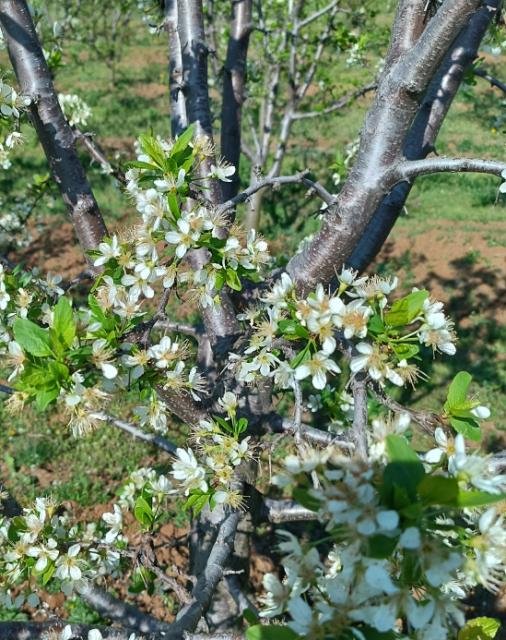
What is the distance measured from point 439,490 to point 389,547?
0.11 meters

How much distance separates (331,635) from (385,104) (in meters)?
1.26

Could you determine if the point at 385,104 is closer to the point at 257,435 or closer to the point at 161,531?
the point at 257,435

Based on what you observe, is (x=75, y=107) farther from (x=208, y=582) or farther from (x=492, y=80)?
(x=208, y=582)

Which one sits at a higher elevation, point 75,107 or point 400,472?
point 75,107

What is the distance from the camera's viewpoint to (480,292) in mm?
6094

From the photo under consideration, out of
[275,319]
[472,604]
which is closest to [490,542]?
[275,319]

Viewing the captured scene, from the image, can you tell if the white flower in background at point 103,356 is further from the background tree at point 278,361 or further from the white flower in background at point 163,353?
the white flower in background at point 163,353

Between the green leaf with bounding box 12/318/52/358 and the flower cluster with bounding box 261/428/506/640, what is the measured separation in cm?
64

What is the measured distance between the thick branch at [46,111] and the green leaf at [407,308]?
122cm

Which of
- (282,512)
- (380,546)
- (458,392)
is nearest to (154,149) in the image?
(458,392)

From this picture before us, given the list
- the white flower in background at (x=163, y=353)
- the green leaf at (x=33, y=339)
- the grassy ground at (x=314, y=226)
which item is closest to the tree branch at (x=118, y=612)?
the white flower in background at (x=163, y=353)

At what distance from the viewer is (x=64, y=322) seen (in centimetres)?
123

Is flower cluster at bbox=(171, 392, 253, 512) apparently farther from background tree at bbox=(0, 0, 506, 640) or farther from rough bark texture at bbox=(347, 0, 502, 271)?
rough bark texture at bbox=(347, 0, 502, 271)

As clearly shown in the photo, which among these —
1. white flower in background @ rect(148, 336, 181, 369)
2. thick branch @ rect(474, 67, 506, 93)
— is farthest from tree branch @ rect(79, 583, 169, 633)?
thick branch @ rect(474, 67, 506, 93)
